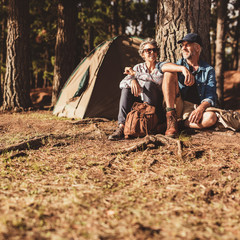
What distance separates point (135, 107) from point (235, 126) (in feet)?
5.14

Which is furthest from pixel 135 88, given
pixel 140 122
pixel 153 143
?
pixel 153 143

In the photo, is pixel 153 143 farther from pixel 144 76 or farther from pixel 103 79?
pixel 103 79

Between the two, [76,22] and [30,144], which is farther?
[76,22]

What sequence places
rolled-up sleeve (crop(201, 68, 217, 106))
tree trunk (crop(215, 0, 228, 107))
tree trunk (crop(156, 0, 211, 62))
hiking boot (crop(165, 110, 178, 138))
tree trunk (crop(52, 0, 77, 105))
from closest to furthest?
hiking boot (crop(165, 110, 178, 138)) < rolled-up sleeve (crop(201, 68, 217, 106)) < tree trunk (crop(156, 0, 211, 62)) < tree trunk (crop(52, 0, 77, 105)) < tree trunk (crop(215, 0, 228, 107))

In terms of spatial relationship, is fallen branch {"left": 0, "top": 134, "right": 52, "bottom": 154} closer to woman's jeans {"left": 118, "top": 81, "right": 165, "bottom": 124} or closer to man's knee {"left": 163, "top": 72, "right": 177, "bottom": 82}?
woman's jeans {"left": 118, "top": 81, "right": 165, "bottom": 124}

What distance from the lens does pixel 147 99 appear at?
404 centimetres

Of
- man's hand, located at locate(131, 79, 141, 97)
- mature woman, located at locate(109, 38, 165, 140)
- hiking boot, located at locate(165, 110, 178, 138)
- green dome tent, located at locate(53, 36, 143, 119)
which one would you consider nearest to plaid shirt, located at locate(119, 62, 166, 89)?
mature woman, located at locate(109, 38, 165, 140)

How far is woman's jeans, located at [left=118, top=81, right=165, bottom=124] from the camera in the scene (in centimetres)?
402

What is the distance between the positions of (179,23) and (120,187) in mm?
3403

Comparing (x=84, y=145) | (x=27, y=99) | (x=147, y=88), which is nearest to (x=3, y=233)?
(x=84, y=145)

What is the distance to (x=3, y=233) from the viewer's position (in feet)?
5.25

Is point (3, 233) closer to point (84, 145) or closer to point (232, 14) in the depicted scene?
point (84, 145)

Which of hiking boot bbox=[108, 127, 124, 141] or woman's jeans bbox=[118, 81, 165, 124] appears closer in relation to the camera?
hiking boot bbox=[108, 127, 124, 141]

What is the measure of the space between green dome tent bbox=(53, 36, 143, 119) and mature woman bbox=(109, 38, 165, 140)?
5.82 feet
